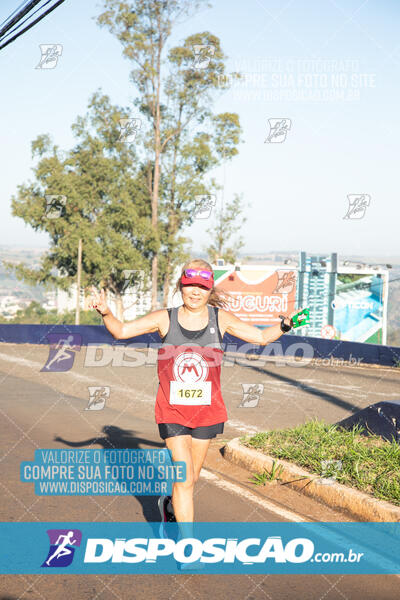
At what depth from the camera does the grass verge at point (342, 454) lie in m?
5.84

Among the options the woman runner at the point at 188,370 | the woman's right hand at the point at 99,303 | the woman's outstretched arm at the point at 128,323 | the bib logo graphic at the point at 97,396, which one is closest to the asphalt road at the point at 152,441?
the bib logo graphic at the point at 97,396

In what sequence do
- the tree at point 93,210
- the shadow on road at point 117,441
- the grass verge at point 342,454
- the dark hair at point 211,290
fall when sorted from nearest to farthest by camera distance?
the dark hair at point 211,290 < the grass verge at point 342,454 < the shadow on road at point 117,441 < the tree at point 93,210

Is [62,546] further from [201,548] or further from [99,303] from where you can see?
[99,303]

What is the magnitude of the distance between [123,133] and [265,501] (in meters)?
41.5

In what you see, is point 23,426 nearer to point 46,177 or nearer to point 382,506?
point 382,506

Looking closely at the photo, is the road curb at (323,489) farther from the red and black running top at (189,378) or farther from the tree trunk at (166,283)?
the tree trunk at (166,283)

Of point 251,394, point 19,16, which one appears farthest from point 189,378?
point 251,394

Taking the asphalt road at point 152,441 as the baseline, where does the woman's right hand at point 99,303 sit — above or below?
above

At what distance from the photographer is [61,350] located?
86.5 feet

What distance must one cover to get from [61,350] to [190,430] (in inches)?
885

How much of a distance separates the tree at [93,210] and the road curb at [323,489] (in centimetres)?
3834

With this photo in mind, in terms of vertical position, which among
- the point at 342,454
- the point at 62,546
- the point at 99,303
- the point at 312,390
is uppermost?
the point at 99,303

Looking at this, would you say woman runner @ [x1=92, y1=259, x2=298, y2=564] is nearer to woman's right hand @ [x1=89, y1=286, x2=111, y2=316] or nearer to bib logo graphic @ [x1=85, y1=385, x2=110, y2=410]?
woman's right hand @ [x1=89, y1=286, x2=111, y2=316]

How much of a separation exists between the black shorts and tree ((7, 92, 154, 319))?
4075 centimetres
